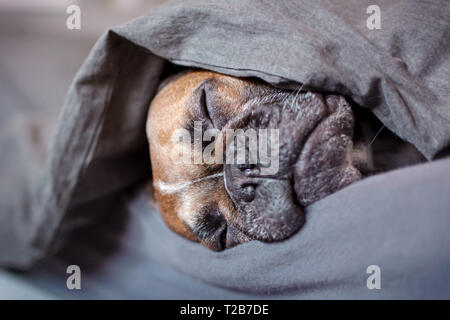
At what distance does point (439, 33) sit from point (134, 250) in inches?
37.5

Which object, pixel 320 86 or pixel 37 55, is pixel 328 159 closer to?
pixel 320 86

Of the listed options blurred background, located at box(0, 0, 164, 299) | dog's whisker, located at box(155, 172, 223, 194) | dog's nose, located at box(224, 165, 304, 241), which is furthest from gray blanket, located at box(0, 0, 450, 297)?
blurred background, located at box(0, 0, 164, 299)

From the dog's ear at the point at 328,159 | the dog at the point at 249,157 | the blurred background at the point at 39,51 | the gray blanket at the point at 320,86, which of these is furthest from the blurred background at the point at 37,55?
the dog's ear at the point at 328,159

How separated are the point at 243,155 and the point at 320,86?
19 centimetres

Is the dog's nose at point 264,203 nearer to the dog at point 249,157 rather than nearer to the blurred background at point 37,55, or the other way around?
the dog at point 249,157

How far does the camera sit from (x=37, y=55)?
77.9 inches

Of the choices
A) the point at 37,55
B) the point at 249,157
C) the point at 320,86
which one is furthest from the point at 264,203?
the point at 37,55

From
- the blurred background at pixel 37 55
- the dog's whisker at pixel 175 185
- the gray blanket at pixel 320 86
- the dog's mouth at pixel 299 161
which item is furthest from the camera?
the blurred background at pixel 37 55

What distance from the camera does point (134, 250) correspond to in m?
1.27

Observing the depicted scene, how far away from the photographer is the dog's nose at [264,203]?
80 cm

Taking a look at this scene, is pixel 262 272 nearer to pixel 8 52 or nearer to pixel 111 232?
pixel 111 232

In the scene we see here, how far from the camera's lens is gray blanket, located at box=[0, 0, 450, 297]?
677mm

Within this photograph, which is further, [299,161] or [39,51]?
[39,51]
